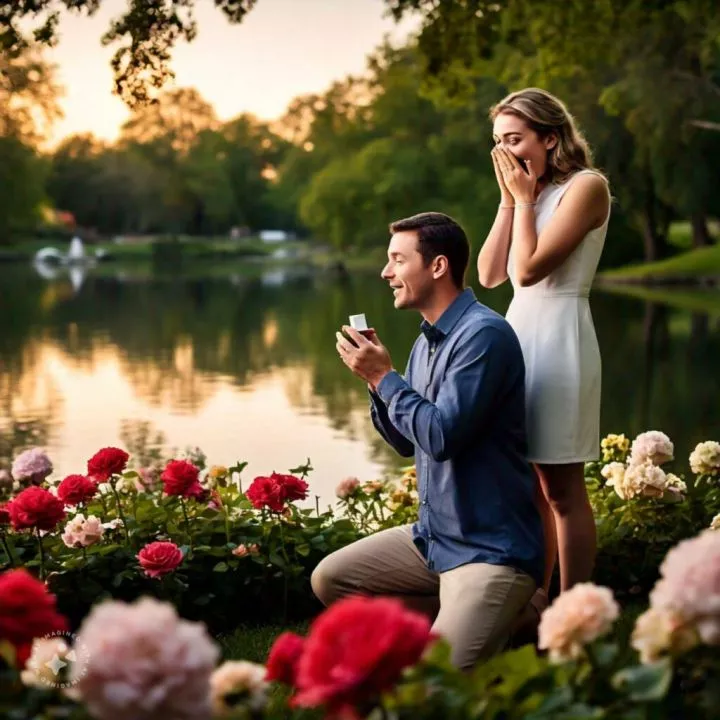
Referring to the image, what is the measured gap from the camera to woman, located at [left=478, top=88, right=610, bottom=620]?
3908 millimetres

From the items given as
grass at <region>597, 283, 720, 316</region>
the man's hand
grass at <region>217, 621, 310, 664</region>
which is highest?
the man's hand

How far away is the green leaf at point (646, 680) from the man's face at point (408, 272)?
5.73ft

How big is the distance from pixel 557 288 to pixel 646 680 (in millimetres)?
2340

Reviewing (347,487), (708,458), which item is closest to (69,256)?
(347,487)

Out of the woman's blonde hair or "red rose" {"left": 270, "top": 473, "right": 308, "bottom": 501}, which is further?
"red rose" {"left": 270, "top": 473, "right": 308, "bottom": 501}

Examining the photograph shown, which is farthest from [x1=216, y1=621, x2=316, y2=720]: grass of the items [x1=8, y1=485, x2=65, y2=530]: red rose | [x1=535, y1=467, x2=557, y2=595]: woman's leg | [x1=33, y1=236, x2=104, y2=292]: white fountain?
[x1=33, y1=236, x2=104, y2=292]: white fountain

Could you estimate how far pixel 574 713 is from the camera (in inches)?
71.4

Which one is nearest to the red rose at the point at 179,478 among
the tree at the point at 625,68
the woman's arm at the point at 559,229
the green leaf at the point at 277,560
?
the green leaf at the point at 277,560

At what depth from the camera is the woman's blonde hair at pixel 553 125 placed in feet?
12.7

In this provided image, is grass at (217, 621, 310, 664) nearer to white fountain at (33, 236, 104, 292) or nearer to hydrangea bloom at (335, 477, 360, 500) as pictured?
hydrangea bloom at (335, 477, 360, 500)

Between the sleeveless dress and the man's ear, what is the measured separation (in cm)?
58

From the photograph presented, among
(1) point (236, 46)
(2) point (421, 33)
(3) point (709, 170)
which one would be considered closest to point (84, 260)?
(1) point (236, 46)

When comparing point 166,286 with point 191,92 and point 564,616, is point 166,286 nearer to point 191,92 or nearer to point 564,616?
point 564,616

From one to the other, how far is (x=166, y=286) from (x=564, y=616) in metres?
43.5
